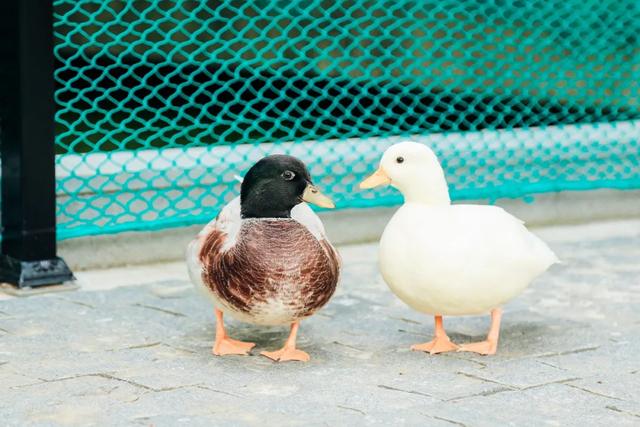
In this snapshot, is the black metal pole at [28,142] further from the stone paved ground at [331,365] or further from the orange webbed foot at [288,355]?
the orange webbed foot at [288,355]

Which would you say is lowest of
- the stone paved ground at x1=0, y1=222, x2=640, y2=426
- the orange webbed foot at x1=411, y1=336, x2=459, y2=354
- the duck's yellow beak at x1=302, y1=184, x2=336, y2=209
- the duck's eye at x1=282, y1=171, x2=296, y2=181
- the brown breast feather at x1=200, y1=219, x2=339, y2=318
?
the stone paved ground at x1=0, y1=222, x2=640, y2=426

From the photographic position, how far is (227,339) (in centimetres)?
408

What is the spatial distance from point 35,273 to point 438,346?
1.75 meters

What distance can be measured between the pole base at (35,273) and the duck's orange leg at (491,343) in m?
1.75

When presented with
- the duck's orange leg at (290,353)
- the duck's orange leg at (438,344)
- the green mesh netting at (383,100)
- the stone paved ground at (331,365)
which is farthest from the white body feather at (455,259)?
the green mesh netting at (383,100)

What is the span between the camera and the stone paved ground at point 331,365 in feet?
11.3

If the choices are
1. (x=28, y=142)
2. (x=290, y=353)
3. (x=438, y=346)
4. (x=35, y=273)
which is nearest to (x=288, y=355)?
(x=290, y=353)

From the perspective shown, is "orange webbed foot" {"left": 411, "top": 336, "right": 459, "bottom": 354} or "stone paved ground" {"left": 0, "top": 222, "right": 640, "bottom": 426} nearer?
"stone paved ground" {"left": 0, "top": 222, "right": 640, "bottom": 426}

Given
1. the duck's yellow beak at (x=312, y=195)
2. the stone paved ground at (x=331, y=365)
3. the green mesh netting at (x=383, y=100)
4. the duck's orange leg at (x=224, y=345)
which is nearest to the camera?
the stone paved ground at (x=331, y=365)

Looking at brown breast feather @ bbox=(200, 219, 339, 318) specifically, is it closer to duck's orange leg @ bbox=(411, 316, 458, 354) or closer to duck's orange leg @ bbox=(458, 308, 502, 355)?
duck's orange leg @ bbox=(411, 316, 458, 354)

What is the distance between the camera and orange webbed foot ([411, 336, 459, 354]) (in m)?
4.08

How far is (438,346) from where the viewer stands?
409cm

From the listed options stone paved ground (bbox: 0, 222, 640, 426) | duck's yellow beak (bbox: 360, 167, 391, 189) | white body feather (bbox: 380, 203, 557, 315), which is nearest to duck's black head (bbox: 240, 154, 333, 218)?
duck's yellow beak (bbox: 360, 167, 391, 189)

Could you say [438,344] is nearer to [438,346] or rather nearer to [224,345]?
[438,346]
